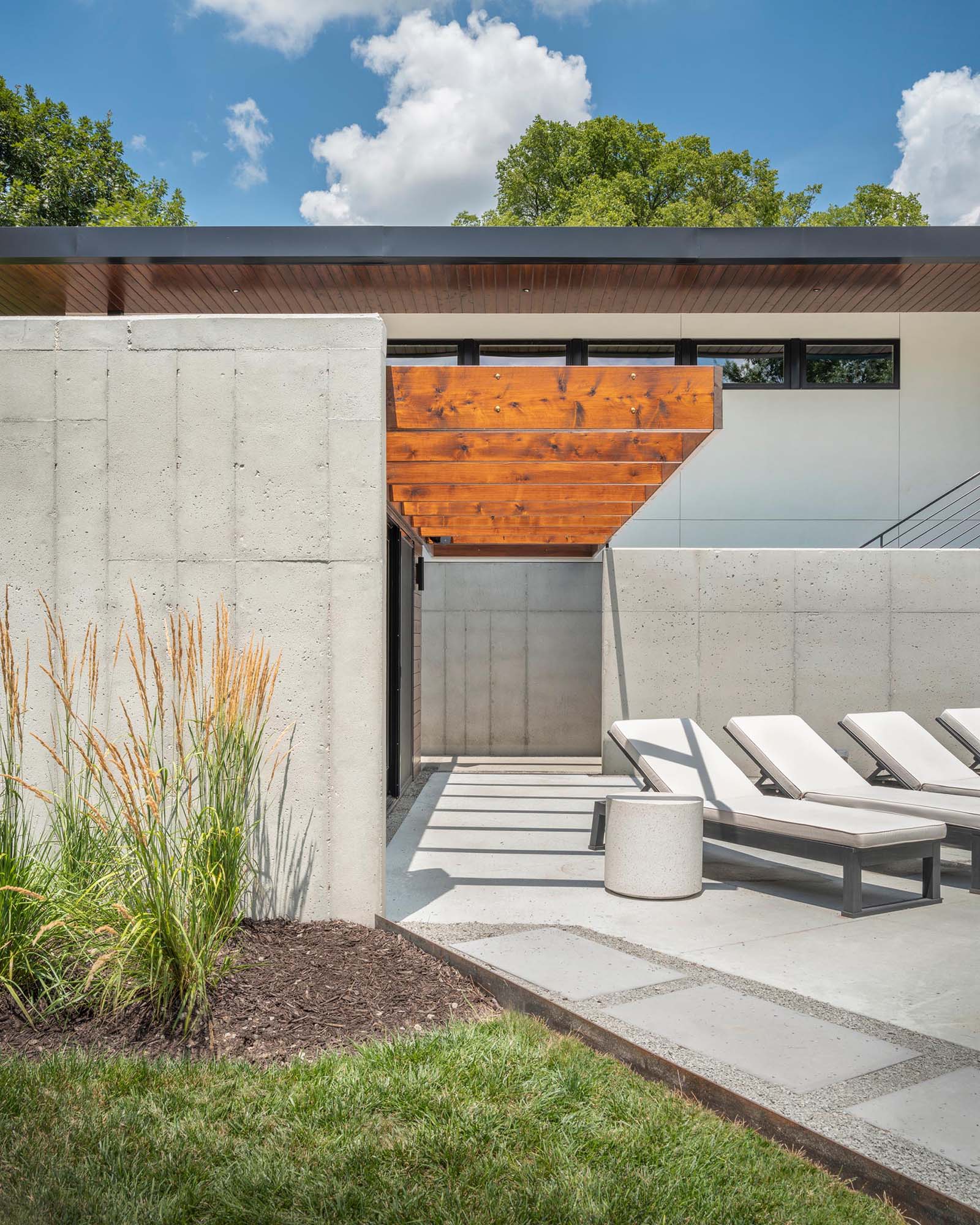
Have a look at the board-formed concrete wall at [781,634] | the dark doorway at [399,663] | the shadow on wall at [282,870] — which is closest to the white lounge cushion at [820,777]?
the board-formed concrete wall at [781,634]

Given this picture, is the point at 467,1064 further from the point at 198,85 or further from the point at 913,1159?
the point at 198,85

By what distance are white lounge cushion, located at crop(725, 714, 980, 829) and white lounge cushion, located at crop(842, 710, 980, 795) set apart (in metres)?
0.30

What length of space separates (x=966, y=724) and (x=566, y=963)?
568 centimetres

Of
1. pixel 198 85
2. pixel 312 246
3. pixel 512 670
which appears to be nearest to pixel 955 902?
Result: pixel 512 670

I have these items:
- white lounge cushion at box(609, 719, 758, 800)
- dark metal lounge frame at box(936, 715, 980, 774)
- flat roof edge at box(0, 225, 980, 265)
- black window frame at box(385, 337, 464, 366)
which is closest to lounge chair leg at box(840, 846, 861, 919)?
white lounge cushion at box(609, 719, 758, 800)

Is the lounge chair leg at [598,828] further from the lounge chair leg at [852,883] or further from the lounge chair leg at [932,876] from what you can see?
the lounge chair leg at [932,876]

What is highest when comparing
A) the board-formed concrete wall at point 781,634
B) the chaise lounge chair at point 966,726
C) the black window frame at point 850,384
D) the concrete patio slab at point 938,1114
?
the black window frame at point 850,384

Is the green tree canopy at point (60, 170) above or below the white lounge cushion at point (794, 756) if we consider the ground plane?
above

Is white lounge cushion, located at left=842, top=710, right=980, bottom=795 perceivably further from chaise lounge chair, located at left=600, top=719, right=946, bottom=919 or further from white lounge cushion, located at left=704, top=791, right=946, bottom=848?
chaise lounge chair, located at left=600, top=719, right=946, bottom=919

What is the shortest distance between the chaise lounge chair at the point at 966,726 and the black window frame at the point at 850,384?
24.2 ft

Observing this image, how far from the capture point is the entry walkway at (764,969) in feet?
9.21

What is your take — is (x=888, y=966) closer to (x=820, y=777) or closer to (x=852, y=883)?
(x=852, y=883)

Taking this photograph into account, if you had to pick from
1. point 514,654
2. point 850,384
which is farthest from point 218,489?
point 850,384

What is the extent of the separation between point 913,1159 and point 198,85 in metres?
38.2
